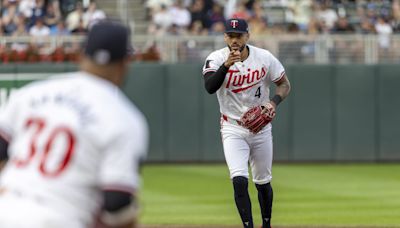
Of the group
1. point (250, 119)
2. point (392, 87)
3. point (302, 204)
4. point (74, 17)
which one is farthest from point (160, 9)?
point (250, 119)

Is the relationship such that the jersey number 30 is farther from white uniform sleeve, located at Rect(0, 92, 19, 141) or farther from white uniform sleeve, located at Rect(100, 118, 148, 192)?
white uniform sleeve, located at Rect(100, 118, 148, 192)

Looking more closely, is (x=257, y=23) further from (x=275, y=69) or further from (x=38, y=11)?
(x=275, y=69)

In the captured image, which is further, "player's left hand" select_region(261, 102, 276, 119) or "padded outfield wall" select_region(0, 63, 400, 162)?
"padded outfield wall" select_region(0, 63, 400, 162)

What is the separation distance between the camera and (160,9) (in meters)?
20.5

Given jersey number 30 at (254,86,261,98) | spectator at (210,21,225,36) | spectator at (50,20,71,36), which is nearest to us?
jersey number 30 at (254,86,261,98)

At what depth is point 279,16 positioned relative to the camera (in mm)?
21109

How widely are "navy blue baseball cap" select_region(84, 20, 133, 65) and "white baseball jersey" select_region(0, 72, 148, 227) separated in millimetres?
121

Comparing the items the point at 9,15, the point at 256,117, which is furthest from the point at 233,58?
the point at 9,15

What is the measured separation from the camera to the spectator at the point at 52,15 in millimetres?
19547

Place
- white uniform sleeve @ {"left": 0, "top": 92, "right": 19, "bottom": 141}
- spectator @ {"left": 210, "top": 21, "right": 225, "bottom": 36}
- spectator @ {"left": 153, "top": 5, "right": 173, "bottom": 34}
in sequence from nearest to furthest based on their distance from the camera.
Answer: white uniform sleeve @ {"left": 0, "top": 92, "right": 19, "bottom": 141}, spectator @ {"left": 210, "top": 21, "right": 225, "bottom": 36}, spectator @ {"left": 153, "top": 5, "right": 173, "bottom": 34}

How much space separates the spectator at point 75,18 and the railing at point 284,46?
0.90 meters

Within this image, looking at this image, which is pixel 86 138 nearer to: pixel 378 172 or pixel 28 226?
pixel 28 226

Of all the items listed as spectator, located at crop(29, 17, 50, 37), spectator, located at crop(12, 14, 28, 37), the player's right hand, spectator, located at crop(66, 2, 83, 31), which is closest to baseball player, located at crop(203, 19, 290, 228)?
the player's right hand

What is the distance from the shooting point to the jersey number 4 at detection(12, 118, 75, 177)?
3.80m
